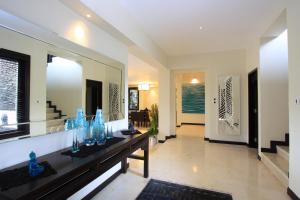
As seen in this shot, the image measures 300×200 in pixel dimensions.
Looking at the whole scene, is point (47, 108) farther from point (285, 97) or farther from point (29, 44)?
point (285, 97)

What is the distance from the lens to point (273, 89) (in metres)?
3.55

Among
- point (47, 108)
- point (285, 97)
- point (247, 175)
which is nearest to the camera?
point (47, 108)

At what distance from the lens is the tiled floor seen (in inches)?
93.9

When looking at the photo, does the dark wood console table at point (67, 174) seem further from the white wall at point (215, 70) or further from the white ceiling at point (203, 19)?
the white wall at point (215, 70)

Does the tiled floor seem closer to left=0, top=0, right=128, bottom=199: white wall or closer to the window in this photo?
left=0, top=0, right=128, bottom=199: white wall

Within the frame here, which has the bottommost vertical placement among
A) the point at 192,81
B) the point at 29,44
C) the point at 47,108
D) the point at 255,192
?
the point at 255,192

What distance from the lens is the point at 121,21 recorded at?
2633 mm

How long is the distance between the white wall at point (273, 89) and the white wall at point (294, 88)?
53.5 inches

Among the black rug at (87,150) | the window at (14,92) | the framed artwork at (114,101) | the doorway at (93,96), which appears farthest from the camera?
the framed artwork at (114,101)

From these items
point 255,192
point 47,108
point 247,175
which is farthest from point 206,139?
point 47,108

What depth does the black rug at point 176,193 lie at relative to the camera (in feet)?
7.37

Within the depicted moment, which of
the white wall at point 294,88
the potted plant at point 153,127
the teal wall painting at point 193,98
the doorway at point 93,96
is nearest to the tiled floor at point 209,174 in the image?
the white wall at point 294,88

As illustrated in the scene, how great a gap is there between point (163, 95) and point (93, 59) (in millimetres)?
3500

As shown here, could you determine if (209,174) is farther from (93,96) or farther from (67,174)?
(67,174)
